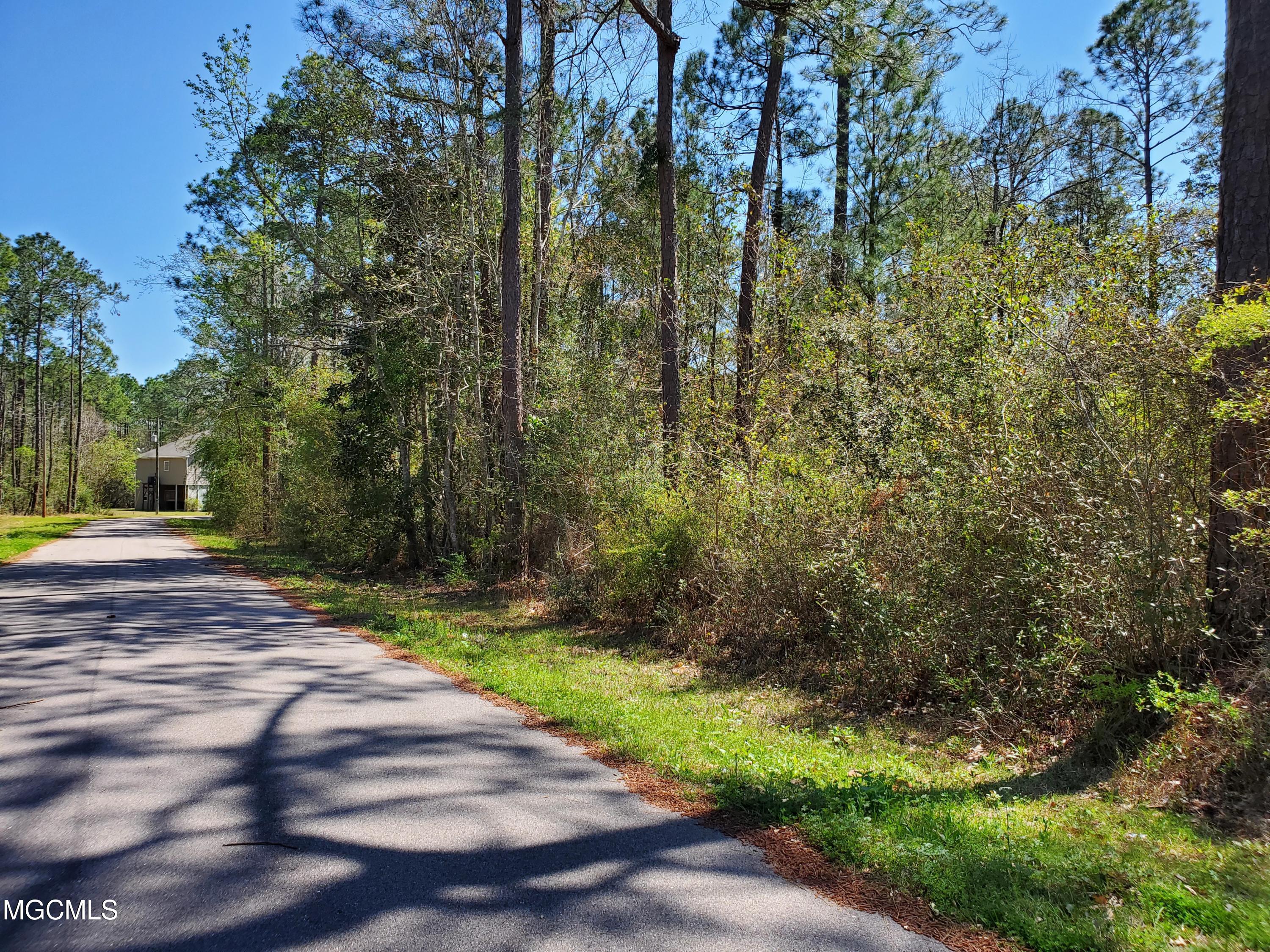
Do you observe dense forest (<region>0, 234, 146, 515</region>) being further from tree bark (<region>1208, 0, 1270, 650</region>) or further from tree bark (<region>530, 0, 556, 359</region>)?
tree bark (<region>1208, 0, 1270, 650</region>)

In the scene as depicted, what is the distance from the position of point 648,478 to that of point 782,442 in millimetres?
3103

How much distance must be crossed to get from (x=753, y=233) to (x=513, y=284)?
212 inches

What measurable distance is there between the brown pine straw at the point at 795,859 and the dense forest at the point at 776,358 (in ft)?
8.44

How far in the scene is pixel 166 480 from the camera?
76750 millimetres

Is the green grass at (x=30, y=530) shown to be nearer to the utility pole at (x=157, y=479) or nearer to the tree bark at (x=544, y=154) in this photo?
the tree bark at (x=544, y=154)

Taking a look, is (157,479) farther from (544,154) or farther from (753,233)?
(753,233)

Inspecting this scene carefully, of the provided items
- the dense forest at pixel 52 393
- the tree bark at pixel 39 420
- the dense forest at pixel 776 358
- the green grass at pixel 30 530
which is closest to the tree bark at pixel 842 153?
the dense forest at pixel 776 358

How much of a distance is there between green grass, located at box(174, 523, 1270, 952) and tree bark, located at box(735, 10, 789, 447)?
596 centimetres

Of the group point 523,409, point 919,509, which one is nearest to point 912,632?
point 919,509

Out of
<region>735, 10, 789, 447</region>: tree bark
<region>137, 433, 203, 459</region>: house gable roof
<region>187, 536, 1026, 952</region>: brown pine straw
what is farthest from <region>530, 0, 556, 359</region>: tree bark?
<region>137, 433, 203, 459</region>: house gable roof

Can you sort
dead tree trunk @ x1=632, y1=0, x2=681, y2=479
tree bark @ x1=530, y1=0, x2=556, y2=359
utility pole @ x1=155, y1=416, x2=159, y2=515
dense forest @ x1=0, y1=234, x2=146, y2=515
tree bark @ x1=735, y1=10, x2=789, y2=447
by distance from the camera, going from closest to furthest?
1. tree bark @ x1=735, y1=10, x2=789, y2=447
2. dead tree trunk @ x1=632, y1=0, x2=681, y2=479
3. tree bark @ x1=530, y1=0, x2=556, y2=359
4. dense forest @ x1=0, y1=234, x2=146, y2=515
5. utility pole @ x1=155, y1=416, x2=159, y2=515

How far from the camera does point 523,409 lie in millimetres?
17328

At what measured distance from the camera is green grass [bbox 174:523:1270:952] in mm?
3266

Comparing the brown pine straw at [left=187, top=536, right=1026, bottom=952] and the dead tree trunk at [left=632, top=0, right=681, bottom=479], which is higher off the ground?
the dead tree trunk at [left=632, top=0, right=681, bottom=479]
